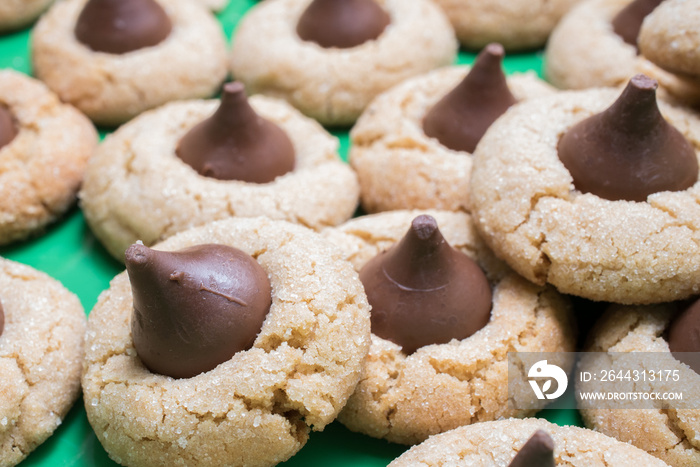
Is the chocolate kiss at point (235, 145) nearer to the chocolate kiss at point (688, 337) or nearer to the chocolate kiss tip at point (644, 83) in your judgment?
the chocolate kiss tip at point (644, 83)

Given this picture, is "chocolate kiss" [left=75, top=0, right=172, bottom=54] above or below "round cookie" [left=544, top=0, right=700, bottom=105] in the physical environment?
below

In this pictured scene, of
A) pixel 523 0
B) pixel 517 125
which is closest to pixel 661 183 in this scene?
pixel 517 125

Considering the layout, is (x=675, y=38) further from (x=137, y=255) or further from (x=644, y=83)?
(x=137, y=255)

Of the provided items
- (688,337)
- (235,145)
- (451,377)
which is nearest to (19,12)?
(235,145)

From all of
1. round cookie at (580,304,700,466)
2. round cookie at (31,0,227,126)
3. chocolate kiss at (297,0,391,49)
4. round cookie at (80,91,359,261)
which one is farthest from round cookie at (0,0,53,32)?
round cookie at (580,304,700,466)

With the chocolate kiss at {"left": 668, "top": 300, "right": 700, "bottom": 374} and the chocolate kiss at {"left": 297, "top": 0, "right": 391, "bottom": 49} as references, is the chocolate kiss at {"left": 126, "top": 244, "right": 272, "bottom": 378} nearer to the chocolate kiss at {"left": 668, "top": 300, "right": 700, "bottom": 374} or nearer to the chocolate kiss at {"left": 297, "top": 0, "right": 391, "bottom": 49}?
the chocolate kiss at {"left": 668, "top": 300, "right": 700, "bottom": 374}

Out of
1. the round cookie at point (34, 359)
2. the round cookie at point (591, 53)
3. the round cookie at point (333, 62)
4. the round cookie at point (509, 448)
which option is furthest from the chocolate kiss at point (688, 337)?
the round cookie at point (34, 359)
